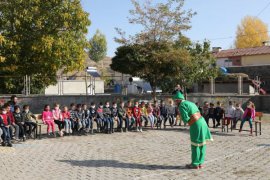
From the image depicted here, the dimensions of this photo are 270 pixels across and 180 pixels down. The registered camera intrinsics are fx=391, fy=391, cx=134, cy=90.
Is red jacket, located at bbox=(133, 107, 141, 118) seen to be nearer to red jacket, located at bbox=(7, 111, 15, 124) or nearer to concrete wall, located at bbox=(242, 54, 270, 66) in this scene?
red jacket, located at bbox=(7, 111, 15, 124)

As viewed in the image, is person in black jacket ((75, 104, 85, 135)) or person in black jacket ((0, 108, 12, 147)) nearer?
person in black jacket ((0, 108, 12, 147))

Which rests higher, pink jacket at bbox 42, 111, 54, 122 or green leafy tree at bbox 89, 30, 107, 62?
green leafy tree at bbox 89, 30, 107, 62

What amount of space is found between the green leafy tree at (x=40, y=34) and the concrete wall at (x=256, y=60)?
28.2 metres

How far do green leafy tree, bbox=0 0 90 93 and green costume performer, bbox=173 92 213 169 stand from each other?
11.8m

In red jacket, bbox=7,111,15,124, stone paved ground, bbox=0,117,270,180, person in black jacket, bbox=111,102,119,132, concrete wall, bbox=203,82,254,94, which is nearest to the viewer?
stone paved ground, bbox=0,117,270,180

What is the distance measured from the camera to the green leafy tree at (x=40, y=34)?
20047mm

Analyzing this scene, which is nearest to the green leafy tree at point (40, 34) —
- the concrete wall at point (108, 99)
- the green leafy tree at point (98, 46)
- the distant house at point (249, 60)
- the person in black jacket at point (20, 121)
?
the concrete wall at point (108, 99)

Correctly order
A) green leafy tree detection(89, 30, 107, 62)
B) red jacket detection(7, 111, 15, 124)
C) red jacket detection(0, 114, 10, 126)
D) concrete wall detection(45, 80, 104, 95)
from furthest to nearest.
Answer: green leafy tree detection(89, 30, 107, 62)
concrete wall detection(45, 80, 104, 95)
red jacket detection(7, 111, 15, 124)
red jacket detection(0, 114, 10, 126)

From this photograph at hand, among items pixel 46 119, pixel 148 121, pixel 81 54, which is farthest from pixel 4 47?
pixel 148 121

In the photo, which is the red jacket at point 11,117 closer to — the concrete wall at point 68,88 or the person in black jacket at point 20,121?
the person in black jacket at point 20,121

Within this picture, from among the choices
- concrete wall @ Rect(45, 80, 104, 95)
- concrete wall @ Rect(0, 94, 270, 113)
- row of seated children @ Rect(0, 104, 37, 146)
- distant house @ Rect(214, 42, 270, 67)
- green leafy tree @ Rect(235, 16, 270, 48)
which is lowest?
row of seated children @ Rect(0, 104, 37, 146)

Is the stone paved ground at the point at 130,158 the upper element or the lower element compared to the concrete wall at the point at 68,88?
lower

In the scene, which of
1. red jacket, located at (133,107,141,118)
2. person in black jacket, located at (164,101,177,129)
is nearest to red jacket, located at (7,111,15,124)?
red jacket, located at (133,107,141,118)

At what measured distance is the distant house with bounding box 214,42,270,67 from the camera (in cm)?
4422
